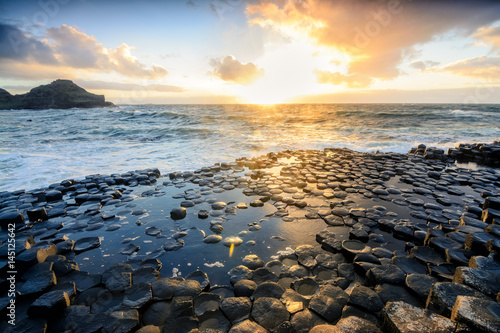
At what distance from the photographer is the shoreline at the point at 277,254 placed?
2.33m

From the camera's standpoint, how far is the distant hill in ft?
291

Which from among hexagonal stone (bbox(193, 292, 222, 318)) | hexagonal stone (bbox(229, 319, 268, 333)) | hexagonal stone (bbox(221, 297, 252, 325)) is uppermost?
hexagonal stone (bbox(229, 319, 268, 333))

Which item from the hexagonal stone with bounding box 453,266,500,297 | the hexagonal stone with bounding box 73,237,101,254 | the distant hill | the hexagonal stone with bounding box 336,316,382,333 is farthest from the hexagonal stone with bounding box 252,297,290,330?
the distant hill

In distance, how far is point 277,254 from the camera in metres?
3.61

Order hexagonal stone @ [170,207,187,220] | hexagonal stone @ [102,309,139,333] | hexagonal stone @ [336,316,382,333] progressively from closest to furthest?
hexagonal stone @ [336,316,382,333] < hexagonal stone @ [102,309,139,333] < hexagonal stone @ [170,207,187,220]

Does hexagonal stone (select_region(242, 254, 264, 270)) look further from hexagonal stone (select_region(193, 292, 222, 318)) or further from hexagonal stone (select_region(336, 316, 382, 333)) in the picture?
hexagonal stone (select_region(336, 316, 382, 333))

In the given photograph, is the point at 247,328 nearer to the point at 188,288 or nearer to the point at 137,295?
the point at 188,288

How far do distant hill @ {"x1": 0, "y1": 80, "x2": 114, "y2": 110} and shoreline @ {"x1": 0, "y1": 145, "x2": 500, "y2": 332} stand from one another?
11523 centimetres

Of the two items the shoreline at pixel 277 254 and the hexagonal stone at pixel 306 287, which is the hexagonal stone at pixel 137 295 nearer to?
the shoreline at pixel 277 254

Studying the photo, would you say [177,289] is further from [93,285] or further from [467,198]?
[467,198]

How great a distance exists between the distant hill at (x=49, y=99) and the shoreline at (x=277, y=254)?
115m

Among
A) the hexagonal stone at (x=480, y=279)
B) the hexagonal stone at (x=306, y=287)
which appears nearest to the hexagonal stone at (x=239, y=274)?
the hexagonal stone at (x=306, y=287)

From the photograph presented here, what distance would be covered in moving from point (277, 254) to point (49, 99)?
129174mm

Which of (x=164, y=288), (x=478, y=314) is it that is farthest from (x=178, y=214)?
(x=478, y=314)
